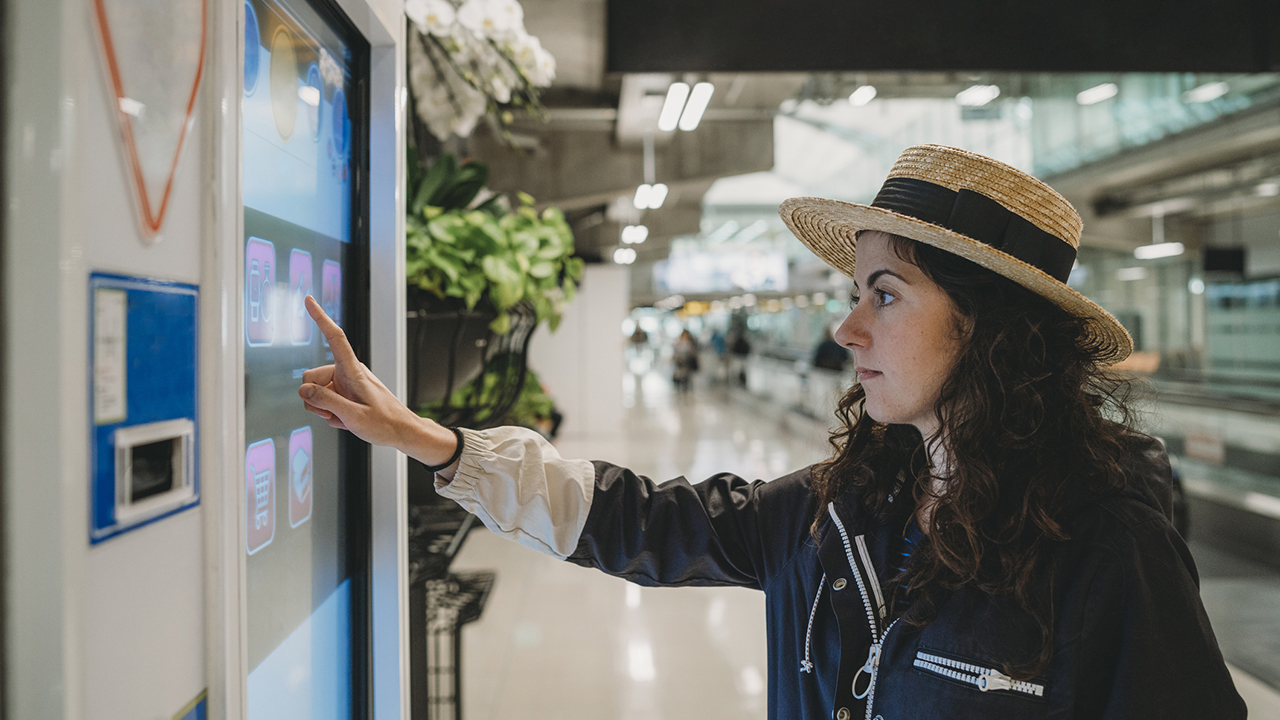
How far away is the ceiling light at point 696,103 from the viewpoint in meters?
3.41

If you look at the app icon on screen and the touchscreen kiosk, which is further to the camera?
the app icon on screen

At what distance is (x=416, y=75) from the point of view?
6.44ft

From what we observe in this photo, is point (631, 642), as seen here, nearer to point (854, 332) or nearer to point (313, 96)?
point (854, 332)

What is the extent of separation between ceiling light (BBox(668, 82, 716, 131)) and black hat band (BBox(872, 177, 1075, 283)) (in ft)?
7.73

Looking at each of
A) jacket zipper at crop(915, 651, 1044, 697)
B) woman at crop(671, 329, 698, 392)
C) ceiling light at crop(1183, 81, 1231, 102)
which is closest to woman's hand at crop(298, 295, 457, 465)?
jacket zipper at crop(915, 651, 1044, 697)

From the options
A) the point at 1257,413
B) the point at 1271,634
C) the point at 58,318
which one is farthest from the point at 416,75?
the point at 1257,413

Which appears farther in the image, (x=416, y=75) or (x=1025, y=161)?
(x=1025, y=161)

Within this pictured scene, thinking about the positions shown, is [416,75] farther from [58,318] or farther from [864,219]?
[58,318]

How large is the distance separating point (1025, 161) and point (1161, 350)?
4.70 metres

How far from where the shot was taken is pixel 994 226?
1121 mm

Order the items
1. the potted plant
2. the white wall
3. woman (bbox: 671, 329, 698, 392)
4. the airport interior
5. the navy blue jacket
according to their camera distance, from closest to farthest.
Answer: the airport interior < the navy blue jacket < the potted plant < the white wall < woman (bbox: 671, 329, 698, 392)

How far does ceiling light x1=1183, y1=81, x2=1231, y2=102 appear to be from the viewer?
8.62 meters

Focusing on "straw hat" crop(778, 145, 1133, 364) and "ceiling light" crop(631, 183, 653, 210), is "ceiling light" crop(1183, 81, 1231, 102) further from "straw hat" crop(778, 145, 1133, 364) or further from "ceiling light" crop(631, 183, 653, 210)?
"straw hat" crop(778, 145, 1133, 364)

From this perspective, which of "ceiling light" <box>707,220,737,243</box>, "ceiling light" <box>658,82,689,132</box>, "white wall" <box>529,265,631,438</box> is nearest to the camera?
"ceiling light" <box>658,82,689,132</box>
